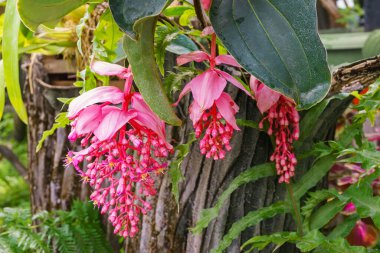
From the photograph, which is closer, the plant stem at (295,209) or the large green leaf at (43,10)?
the large green leaf at (43,10)

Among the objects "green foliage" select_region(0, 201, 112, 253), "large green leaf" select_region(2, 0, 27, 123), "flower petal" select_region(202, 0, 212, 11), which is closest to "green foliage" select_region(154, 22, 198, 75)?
"flower petal" select_region(202, 0, 212, 11)

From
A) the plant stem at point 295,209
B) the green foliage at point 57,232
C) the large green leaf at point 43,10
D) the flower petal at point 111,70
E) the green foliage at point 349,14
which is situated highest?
the large green leaf at point 43,10

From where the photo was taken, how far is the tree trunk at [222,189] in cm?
74

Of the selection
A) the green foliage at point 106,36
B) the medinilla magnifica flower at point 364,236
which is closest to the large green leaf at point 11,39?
the green foliage at point 106,36

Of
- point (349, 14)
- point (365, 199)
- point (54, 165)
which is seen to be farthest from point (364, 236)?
point (349, 14)

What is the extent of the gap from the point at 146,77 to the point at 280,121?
19 centimetres

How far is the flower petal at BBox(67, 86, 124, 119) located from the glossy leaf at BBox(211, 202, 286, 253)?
0.90ft

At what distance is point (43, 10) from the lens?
0.54 metres

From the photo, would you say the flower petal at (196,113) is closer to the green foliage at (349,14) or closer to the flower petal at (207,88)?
the flower petal at (207,88)

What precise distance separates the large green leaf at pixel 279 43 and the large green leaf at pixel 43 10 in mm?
166

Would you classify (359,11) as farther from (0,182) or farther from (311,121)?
(311,121)

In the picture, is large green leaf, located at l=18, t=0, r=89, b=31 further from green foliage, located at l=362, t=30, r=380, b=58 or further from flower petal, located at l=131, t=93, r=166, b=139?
green foliage, located at l=362, t=30, r=380, b=58

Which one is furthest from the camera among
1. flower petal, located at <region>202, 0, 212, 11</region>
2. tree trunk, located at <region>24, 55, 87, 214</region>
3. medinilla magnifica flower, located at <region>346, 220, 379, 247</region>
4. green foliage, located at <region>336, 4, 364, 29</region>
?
green foliage, located at <region>336, 4, 364, 29</region>

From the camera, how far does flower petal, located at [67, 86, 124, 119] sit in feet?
1.84
